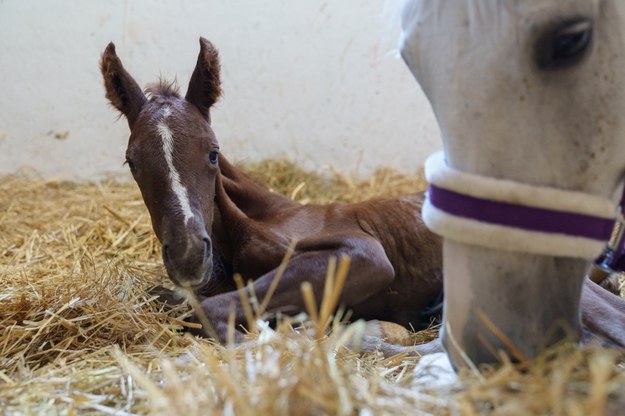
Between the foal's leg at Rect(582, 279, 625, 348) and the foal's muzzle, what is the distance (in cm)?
124

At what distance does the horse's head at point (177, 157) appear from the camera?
2279 millimetres

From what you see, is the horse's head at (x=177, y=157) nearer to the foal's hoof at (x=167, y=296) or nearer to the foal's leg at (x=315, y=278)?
the foal's leg at (x=315, y=278)

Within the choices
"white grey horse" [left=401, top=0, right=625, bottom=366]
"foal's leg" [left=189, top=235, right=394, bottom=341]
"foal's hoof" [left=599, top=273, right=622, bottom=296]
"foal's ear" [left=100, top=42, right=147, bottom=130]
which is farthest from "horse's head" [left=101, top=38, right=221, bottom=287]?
"foal's hoof" [left=599, top=273, right=622, bottom=296]

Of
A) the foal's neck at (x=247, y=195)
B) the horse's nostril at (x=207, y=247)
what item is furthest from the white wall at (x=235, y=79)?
the horse's nostril at (x=207, y=247)

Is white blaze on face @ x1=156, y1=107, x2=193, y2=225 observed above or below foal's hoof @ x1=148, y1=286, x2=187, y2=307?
above

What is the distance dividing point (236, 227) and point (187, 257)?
59cm

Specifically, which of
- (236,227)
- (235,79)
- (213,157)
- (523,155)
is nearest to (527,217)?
(523,155)

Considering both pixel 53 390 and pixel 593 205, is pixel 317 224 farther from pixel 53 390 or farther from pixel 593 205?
pixel 593 205

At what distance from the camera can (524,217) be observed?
1.20 m

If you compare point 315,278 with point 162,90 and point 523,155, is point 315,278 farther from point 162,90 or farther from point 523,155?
point 523,155

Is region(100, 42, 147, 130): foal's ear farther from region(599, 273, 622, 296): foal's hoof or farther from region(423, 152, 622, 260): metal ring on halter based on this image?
region(599, 273, 622, 296): foal's hoof

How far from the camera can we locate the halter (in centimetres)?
119

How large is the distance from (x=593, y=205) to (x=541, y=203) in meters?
0.11

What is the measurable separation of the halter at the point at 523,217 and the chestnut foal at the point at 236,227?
47.3 inches
